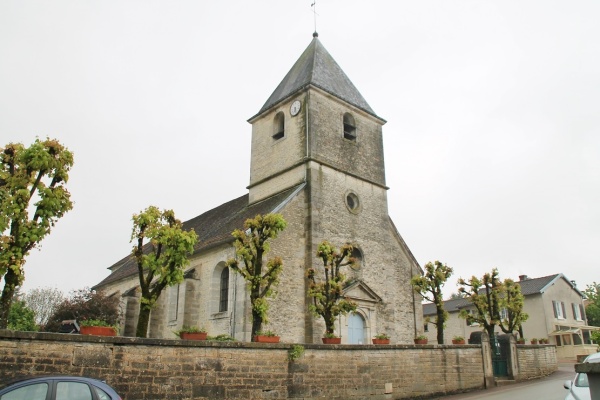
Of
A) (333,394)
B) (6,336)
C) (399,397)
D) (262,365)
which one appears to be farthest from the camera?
(399,397)

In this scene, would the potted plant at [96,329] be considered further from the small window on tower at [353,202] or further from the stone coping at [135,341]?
the small window on tower at [353,202]

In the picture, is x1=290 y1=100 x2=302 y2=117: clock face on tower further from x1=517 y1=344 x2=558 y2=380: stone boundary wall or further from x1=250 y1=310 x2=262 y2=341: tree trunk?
x1=517 y1=344 x2=558 y2=380: stone boundary wall

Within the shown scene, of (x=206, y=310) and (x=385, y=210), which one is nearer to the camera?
(x=206, y=310)

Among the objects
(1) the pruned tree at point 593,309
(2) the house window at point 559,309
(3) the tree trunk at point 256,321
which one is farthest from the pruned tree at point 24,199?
(1) the pruned tree at point 593,309

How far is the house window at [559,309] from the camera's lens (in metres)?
36.5

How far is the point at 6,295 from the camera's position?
9.74 m

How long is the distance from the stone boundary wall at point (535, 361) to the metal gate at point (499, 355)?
2.28 feet

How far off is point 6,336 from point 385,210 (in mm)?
18640

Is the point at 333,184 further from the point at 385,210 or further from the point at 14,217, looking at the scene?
the point at 14,217

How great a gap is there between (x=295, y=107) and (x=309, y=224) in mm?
6618

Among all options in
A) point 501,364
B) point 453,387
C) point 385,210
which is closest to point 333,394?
point 453,387

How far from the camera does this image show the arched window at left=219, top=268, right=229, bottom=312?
20.7 m

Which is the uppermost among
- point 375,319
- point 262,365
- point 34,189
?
point 34,189

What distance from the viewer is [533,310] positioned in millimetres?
35969
